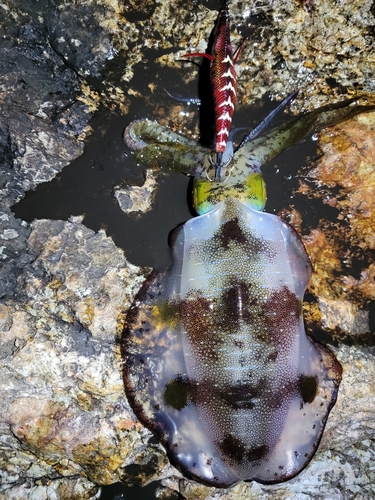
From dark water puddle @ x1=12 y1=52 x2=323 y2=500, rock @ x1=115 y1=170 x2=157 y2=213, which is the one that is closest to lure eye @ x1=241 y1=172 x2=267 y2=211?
dark water puddle @ x1=12 y1=52 x2=323 y2=500

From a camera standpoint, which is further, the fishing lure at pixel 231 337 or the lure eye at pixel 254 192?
the lure eye at pixel 254 192

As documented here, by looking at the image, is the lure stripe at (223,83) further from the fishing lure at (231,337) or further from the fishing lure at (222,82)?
the fishing lure at (231,337)

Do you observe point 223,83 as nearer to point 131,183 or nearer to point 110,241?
point 131,183

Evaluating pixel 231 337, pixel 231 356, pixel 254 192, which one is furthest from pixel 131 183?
pixel 231 356

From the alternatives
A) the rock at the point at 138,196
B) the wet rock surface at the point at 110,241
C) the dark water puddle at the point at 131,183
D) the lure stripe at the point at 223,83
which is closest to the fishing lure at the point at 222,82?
the lure stripe at the point at 223,83

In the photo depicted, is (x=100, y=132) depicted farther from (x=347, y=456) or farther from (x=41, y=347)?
(x=347, y=456)

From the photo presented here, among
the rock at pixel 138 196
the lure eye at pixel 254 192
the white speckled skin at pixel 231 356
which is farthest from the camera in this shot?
the rock at pixel 138 196

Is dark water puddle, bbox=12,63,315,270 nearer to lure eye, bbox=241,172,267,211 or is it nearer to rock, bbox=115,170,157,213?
rock, bbox=115,170,157,213

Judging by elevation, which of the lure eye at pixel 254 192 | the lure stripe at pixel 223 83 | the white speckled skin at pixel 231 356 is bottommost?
the white speckled skin at pixel 231 356
